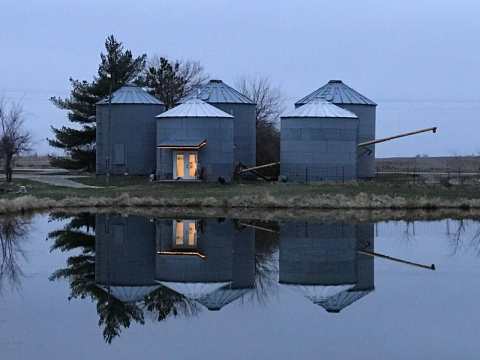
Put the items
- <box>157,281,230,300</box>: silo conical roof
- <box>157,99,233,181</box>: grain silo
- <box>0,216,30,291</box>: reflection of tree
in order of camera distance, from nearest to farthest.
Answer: <box>157,281,230,300</box>: silo conical roof < <box>0,216,30,291</box>: reflection of tree < <box>157,99,233,181</box>: grain silo

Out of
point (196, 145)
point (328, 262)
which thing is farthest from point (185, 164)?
point (328, 262)

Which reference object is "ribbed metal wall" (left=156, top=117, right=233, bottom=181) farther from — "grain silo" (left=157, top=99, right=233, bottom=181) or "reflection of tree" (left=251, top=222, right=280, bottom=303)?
"reflection of tree" (left=251, top=222, right=280, bottom=303)

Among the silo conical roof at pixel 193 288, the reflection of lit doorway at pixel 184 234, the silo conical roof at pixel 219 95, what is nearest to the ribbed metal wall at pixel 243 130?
the silo conical roof at pixel 219 95

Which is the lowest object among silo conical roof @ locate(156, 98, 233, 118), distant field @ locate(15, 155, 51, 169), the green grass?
the green grass

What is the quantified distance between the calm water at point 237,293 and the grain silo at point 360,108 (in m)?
25.1

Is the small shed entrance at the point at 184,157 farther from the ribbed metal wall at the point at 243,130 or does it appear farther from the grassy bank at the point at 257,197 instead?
the ribbed metal wall at the point at 243,130

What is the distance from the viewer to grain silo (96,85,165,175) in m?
51.6

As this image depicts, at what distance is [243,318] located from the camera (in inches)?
548

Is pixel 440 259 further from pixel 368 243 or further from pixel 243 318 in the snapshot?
pixel 243 318

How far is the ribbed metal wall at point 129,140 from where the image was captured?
51.6 meters

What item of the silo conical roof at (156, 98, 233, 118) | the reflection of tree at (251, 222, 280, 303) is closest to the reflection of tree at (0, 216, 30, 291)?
the reflection of tree at (251, 222, 280, 303)

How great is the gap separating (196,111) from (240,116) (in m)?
4.97

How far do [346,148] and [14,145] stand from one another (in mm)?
20454

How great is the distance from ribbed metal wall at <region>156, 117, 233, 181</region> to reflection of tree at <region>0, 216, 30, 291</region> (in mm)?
17177
